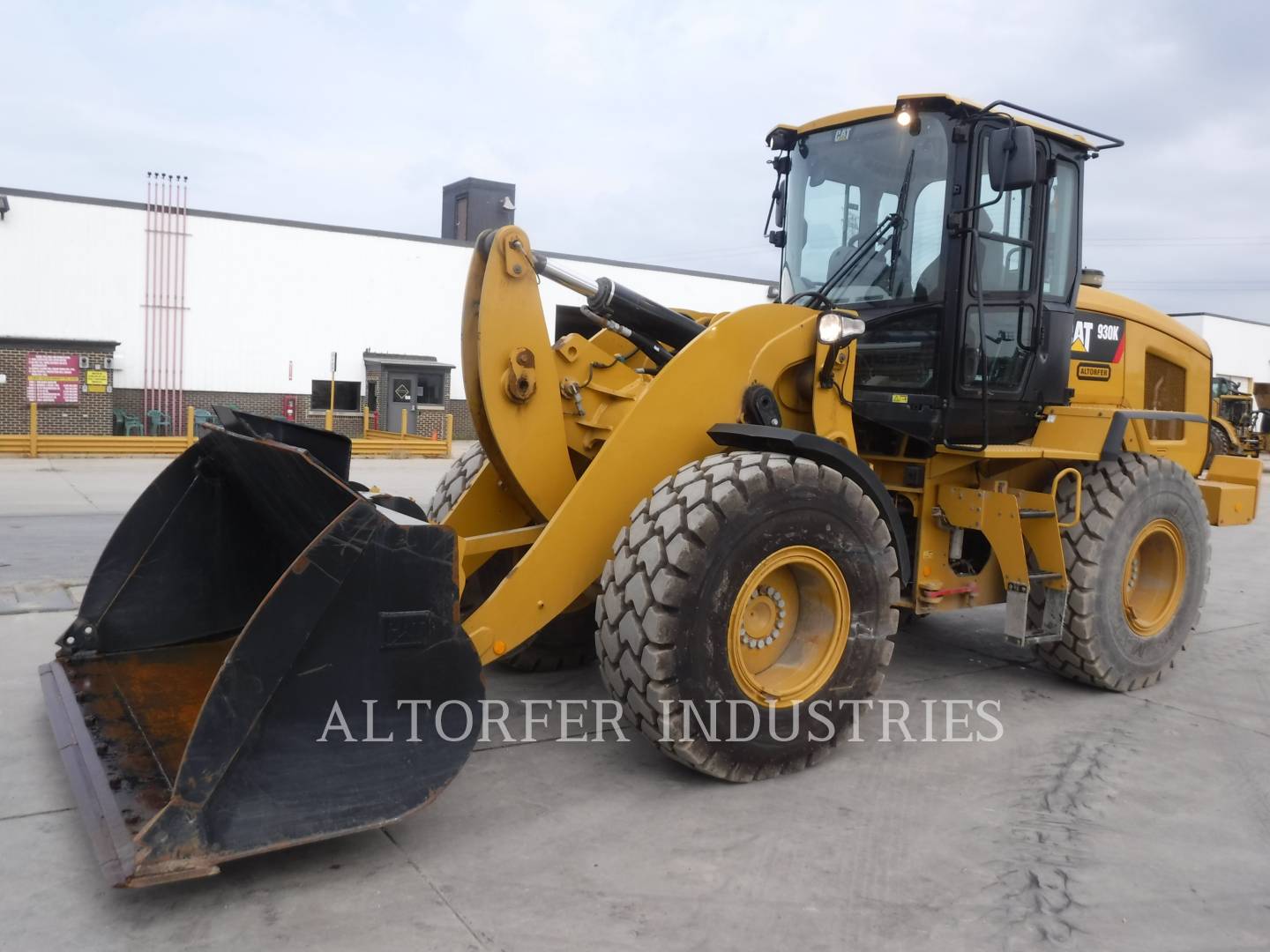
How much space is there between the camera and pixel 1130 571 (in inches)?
209

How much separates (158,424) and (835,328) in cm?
2362

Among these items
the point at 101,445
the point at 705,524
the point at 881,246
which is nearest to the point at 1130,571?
the point at 881,246

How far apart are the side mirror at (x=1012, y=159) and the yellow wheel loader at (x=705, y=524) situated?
0.01 m

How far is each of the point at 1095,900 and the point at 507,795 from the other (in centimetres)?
191

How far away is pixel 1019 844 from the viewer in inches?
133

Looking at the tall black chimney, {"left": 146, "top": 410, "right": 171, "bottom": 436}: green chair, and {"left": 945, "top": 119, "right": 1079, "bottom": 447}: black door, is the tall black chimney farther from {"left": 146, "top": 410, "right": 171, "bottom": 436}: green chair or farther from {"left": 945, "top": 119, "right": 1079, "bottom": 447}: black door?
{"left": 945, "top": 119, "right": 1079, "bottom": 447}: black door

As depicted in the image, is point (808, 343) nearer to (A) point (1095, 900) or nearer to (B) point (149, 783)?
(A) point (1095, 900)

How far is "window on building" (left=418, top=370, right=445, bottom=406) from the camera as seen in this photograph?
91.8 feet

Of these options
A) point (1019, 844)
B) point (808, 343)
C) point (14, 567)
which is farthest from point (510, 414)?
point (14, 567)

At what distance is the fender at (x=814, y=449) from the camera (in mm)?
3824

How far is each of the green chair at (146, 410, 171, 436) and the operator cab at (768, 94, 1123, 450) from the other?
22.6m

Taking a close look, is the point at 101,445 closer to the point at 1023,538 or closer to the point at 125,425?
the point at 125,425

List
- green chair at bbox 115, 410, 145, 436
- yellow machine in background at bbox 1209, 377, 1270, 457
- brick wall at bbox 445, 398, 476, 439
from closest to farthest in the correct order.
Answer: yellow machine in background at bbox 1209, 377, 1270, 457, green chair at bbox 115, 410, 145, 436, brick wall at bbox 445, 398, 476, 439

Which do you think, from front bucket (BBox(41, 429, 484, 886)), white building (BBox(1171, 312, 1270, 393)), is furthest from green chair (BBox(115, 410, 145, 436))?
white building (BBox(1171, 312, 1270, 393))
